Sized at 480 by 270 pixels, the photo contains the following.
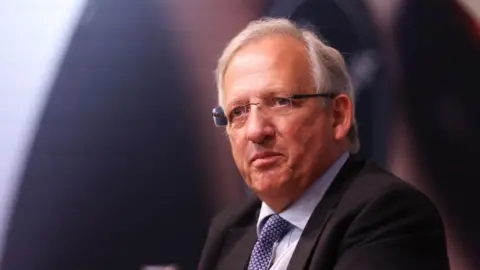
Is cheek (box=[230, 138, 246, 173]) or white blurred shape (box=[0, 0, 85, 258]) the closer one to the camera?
cheek (box=[230, 138, 246, 173])

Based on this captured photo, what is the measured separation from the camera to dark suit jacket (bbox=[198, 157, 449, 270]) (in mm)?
1029

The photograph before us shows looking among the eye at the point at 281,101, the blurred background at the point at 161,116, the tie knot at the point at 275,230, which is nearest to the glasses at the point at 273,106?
the eye at the point at 281,101

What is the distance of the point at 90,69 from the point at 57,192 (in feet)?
1.23

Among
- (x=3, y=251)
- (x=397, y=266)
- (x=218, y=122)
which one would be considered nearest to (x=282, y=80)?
(x=218, y=122)

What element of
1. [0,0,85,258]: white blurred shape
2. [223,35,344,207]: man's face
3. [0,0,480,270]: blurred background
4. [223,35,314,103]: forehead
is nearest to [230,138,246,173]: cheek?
[223,35,344,207]: man's face

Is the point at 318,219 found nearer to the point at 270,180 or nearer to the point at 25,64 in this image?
the point at 270,180

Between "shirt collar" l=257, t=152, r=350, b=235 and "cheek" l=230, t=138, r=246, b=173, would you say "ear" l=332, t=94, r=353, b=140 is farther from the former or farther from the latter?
"cheek" l=230, t=138, r=246, b=173

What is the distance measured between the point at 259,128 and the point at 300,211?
206mm

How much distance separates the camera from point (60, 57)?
172 cm

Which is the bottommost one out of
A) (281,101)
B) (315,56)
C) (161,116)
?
(161,116)

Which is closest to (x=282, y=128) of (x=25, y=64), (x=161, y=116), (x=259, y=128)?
(x=259, y=128)

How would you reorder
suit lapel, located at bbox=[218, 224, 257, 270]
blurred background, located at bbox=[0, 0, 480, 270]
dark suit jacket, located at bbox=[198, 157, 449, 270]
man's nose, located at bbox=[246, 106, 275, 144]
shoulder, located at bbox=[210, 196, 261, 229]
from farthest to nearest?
blurred background, located at bbox=[0, 0, 480, 270] → shoulder, located at bbox=[210, 196, 261, 229] → suit lapel, located at bbox=[218, 224, 257, 270] → man's nose, located at bbox=[246, 106, 275, 144] → dark suit jacket, located at bbox=[198, 157, 449, 270]

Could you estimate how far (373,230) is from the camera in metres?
1.05

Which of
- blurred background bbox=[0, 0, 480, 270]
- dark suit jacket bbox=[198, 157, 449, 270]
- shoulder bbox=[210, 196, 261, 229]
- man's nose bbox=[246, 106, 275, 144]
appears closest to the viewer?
dark suit jacket bbox=[198, 157, 449, 270]
